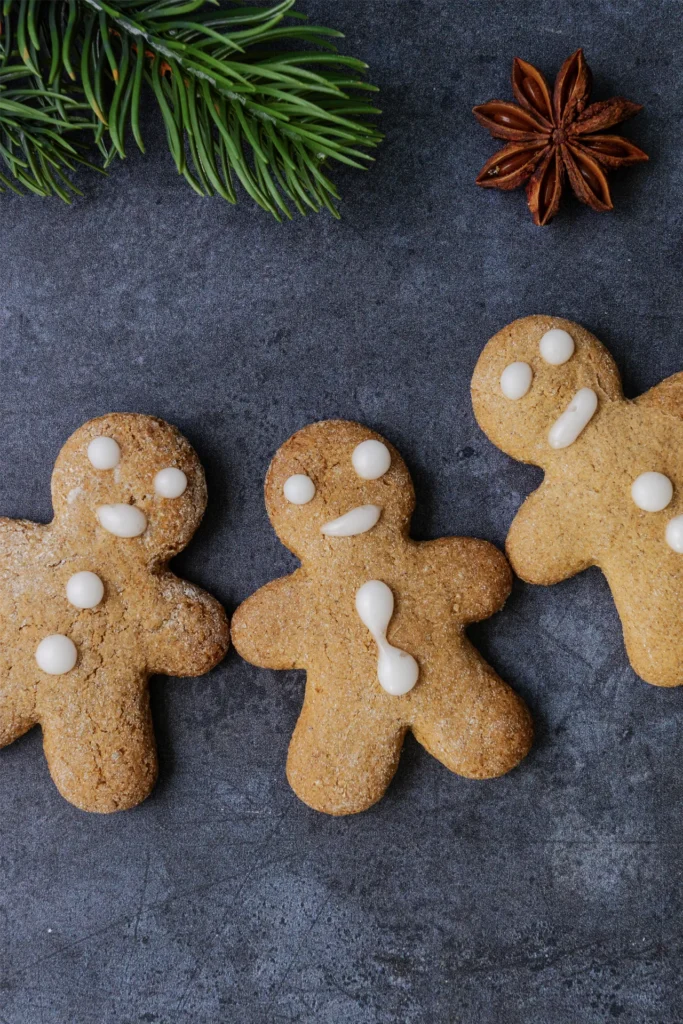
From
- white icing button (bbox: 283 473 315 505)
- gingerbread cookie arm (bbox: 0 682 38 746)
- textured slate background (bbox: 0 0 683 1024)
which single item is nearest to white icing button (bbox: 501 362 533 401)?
textured slate background (bbox: 0 0 683 1024)

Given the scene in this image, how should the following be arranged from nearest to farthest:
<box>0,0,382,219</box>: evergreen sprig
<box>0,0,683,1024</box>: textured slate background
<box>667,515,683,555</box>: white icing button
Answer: <box>0,0,382,219</box>: evergreen sprig
<box>667,515,683,555</box>: white icing button
<box>0,0,683,1024</box>: textured slate background

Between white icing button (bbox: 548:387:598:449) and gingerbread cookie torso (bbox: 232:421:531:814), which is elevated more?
white icing button (bbox: 548:387:598:449)

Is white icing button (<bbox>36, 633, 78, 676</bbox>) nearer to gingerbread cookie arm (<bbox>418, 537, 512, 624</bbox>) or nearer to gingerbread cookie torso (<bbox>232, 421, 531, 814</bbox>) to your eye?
gingerbread cookie torso (<bbox>232, 421, 531, 814</bbox>)

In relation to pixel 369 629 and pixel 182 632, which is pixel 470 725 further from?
pixel 182 632

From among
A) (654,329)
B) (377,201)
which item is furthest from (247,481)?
(654,329)

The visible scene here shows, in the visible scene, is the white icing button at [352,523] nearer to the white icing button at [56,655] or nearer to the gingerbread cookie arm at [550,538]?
the gingerbread cookie arm at [550,538]

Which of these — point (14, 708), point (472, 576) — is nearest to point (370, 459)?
point (472, 576)

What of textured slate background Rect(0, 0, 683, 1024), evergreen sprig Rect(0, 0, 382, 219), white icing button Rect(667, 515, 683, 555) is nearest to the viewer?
evergreen sprig Rect(0, 0, 382, 219)
